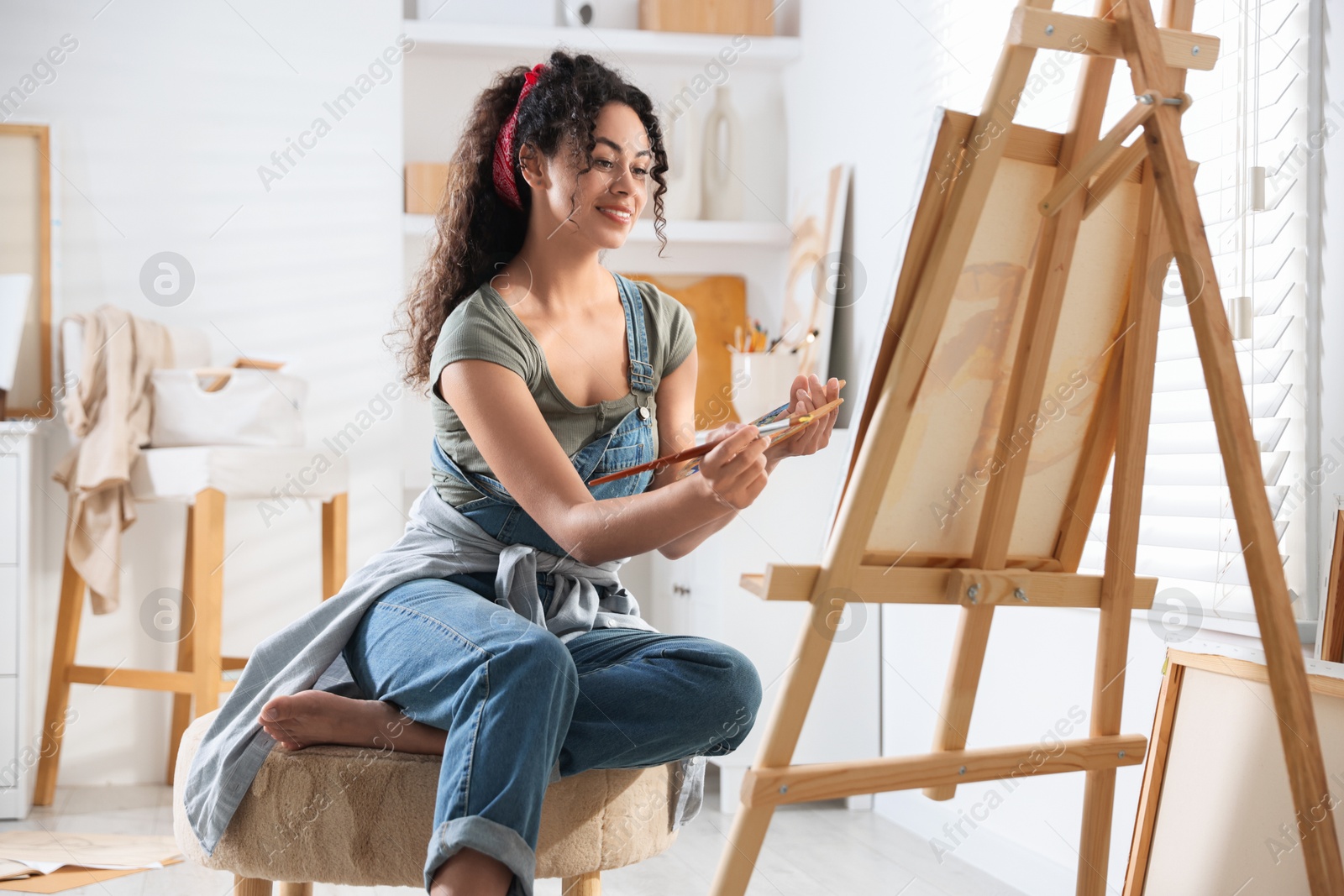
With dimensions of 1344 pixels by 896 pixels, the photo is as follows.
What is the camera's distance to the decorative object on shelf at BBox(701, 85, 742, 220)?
318cm

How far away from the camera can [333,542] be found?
111 inches

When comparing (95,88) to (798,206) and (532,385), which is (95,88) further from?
(532,385)

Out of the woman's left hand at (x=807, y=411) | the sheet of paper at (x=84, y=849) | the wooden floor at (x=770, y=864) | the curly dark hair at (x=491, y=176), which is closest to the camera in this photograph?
the woman's left hand at (x=807, y=411)

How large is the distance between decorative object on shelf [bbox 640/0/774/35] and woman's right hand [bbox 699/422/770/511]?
2.27 metres

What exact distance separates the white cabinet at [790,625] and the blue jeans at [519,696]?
124 centimetres

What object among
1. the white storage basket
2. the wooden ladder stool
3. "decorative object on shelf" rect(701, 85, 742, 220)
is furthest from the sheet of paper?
"decorative object on shelf" rect(701, 85, 742, 220)

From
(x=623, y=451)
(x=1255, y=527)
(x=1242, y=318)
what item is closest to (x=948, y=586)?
(x=1255, y=527)

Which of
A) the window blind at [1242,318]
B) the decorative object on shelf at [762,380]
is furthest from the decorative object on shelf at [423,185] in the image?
the window blind at [1242,318]

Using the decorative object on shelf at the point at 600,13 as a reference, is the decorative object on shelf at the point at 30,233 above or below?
below

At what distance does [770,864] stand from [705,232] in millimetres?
1651

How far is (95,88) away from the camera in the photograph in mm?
2939

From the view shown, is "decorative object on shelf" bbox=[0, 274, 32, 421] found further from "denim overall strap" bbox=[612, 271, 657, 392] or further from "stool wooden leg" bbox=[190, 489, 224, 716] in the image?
"denim overall strap" bbox=[612, 271, 657, 392]

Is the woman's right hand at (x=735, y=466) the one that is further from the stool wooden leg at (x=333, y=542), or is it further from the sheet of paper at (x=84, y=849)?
the stool wooden leg at (x=333, y=542)

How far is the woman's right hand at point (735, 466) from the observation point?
109cm
